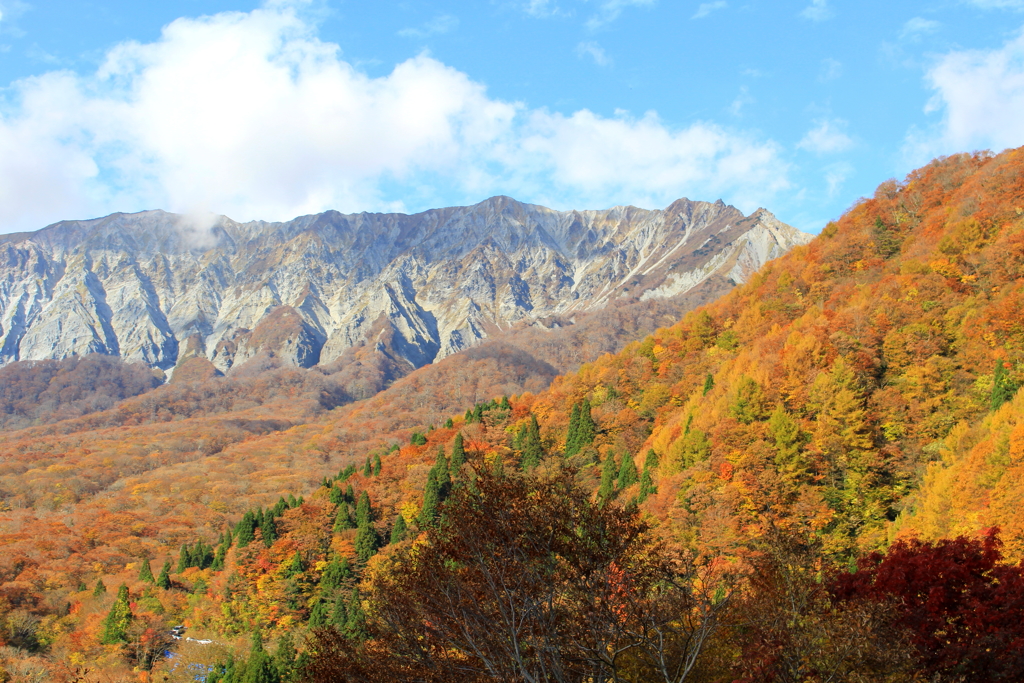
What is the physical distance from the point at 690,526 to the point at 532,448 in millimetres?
32490

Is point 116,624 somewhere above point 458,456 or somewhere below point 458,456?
below

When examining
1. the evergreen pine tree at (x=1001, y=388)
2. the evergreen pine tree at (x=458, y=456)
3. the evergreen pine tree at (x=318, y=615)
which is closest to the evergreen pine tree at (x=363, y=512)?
the evergreen pine tree at (x=458, y=456)

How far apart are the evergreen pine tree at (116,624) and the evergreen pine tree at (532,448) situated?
40.5 metres

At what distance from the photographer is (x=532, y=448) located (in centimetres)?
7650

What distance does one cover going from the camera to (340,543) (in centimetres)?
6775

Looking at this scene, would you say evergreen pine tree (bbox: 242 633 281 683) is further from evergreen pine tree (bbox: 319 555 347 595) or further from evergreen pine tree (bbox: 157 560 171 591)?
evergreen pine tree (bbox: 157 560 171 591)

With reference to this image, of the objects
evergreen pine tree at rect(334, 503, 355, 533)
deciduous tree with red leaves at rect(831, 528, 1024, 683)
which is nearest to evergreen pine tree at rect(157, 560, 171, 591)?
evergreen pine tree at rect(334, 503, 355, 533)

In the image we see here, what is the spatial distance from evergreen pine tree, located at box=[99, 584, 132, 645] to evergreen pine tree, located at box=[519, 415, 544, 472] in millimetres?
40508

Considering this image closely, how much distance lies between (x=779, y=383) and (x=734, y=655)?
36338mm

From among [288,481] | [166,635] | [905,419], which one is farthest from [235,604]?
[288,481]

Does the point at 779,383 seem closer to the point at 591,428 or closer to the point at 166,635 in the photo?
the point at 591,428

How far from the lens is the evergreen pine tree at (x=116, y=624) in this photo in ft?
200

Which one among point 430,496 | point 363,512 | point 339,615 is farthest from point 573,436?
point 339,615

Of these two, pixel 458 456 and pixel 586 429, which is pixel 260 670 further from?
pixel 586 429
